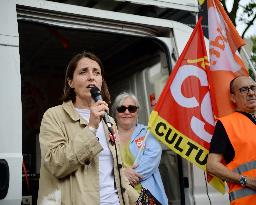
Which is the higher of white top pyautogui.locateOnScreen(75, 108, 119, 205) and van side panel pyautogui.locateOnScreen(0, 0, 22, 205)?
van side panel pyautogui.locateOnScreen(0, 0, 22, 205)

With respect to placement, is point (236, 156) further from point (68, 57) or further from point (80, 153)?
point (68, 57)

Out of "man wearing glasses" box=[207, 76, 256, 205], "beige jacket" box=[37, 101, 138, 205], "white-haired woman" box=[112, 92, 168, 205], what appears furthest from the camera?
"white-haired woman" box=[112, 92, 168, 205]

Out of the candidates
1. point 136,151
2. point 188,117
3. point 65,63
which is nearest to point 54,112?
point 136,151

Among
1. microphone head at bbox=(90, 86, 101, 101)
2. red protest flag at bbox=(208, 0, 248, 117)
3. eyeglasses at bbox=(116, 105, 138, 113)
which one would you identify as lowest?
microphone head at bbox=(90, 86, 101, 101)

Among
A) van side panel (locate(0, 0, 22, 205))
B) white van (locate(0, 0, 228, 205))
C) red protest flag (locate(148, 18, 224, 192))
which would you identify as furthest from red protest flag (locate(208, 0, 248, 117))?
van side panel (locate(0, 0, 22, 205))

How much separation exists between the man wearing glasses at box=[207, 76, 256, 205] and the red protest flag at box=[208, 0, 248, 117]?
46cm

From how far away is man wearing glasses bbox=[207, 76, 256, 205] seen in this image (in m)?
2.72

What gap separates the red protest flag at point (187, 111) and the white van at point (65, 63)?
0.15m

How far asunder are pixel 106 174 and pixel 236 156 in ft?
3.37

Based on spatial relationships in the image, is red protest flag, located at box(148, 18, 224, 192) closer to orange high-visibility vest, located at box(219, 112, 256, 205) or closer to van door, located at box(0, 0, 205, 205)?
van door, located at box(0, 0, 205, 205)

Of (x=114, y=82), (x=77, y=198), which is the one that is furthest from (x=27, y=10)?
(x=114, y=82)

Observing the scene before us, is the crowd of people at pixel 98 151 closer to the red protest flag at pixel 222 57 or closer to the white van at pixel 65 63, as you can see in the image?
the red protest flag at pixel 222 57

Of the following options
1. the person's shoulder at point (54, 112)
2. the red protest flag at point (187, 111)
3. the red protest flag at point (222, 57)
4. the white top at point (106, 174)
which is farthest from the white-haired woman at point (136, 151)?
the person's shoulder at point (54, 112)

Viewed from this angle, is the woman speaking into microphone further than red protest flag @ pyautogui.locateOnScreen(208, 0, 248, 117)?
No
